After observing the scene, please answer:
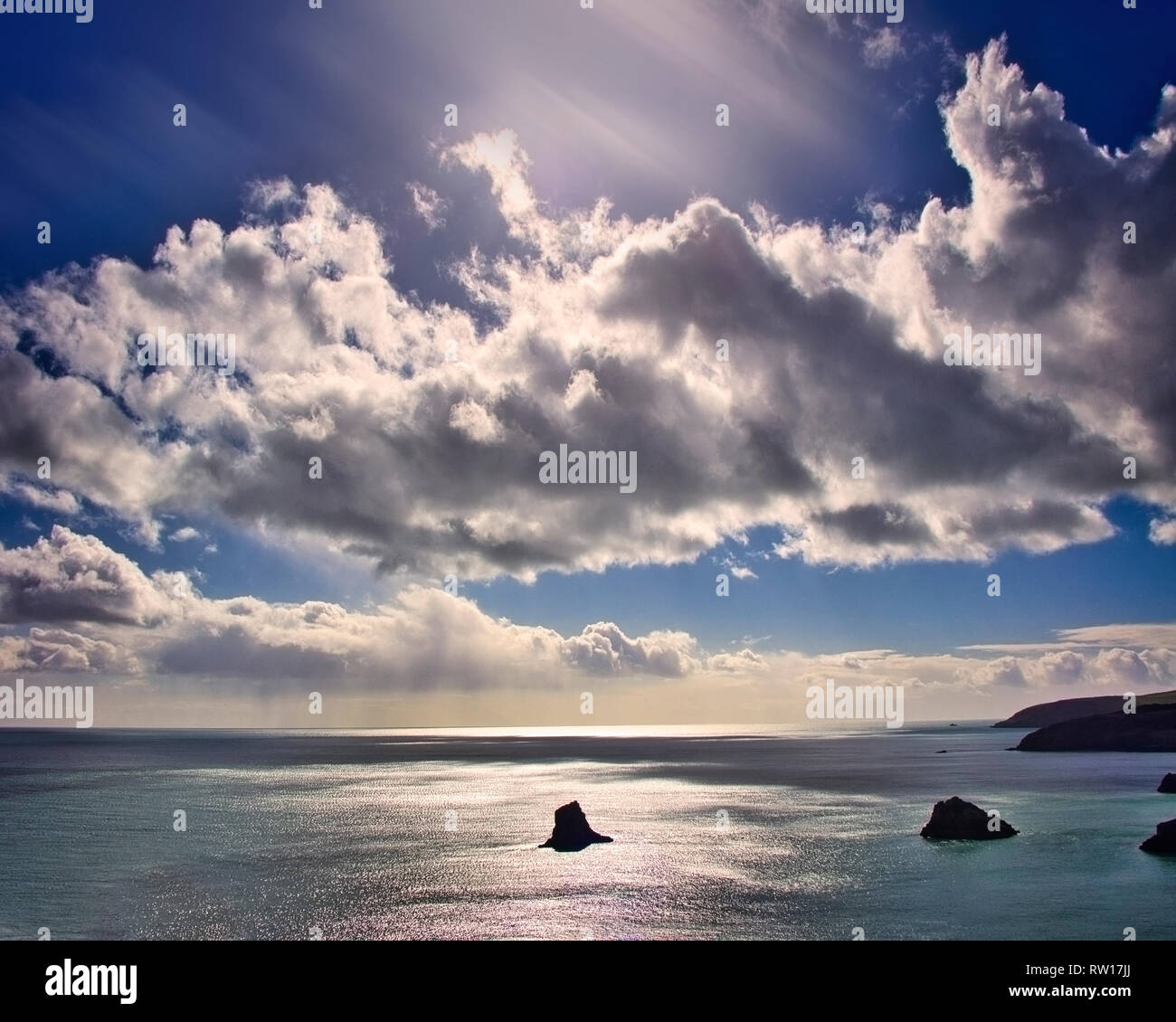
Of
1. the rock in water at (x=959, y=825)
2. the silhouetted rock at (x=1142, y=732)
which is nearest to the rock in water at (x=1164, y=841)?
the rock in water at (x=959, y=825)

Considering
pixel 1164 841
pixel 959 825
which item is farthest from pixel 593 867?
pixel 1164 841

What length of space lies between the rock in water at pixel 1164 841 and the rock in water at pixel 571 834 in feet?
Result: 161

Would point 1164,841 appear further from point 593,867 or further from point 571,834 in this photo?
point 571,834

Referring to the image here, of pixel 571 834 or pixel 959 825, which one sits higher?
pixel 959 825

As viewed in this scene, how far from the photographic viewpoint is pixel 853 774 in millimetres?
151750

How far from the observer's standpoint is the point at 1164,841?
207ft

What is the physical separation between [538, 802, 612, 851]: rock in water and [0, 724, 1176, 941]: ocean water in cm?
178

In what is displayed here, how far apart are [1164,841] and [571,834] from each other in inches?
2081

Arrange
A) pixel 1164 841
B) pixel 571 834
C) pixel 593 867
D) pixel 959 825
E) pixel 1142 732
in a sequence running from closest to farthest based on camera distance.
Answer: pixel 1164 841 → pixel 593 867 → pixel 959 825 → pixel 571 834 → pixel 1142 732

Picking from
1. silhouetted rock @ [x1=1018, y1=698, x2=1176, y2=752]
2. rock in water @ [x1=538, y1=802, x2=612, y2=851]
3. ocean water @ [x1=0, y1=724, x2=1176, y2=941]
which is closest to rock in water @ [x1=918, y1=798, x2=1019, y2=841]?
ocean water @ [x1=0, y1=724, x2=1176, y2=941]

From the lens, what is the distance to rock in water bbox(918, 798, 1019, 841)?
6912 centimetres

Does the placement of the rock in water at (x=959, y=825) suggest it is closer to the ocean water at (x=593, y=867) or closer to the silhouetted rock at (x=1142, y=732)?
the ocean water at (x=593, y=867)
